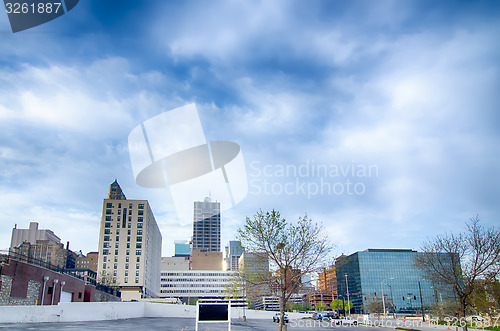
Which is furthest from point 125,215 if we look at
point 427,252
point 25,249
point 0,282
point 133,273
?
point 427,252

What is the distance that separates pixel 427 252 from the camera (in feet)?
119

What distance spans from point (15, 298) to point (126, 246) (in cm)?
8660

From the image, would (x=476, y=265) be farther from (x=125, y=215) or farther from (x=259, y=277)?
(x=125, y=215)

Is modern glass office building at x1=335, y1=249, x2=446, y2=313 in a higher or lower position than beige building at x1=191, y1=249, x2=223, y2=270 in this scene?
lower

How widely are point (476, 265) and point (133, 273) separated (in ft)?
343

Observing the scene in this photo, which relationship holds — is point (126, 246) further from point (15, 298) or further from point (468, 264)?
point (468, 264)

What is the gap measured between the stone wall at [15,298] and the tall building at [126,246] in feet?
250

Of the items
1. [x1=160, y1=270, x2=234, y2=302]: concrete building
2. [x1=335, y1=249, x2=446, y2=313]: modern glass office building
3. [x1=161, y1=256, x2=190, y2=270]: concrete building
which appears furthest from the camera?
[x1=161, y1=256, x2=190, y2=270]: concrete building

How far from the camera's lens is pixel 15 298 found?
37.3 metres

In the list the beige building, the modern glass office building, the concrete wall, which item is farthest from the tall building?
the modern glass office building

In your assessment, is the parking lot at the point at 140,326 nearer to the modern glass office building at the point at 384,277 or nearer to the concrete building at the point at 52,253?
the modern glass office building at the point at 384,277

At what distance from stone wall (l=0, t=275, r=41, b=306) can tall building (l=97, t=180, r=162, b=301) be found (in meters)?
76.2

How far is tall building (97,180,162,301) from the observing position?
118000mm

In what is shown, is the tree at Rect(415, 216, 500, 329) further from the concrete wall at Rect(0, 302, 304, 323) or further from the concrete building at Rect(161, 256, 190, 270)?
the concrete building at Rect(161, 256, 190, 270)
